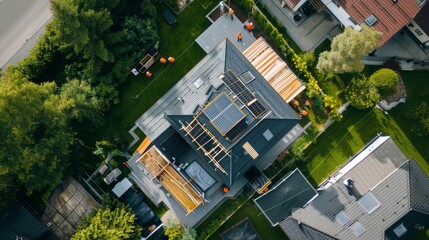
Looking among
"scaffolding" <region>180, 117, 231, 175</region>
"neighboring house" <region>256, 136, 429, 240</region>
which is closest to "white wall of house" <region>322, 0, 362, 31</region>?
"neighboring house" <region>256, 136, 429, 240</region>

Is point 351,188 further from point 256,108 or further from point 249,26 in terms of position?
point 249,26

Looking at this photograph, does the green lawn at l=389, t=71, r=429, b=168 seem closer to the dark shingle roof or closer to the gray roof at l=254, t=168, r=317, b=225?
the gray roof at l=254, t=168, r=317, b=225

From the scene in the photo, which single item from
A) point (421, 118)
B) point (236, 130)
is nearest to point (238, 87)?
point (236, 130)

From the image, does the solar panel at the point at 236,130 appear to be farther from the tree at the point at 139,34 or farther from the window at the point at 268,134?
the tree at the point at 139,34

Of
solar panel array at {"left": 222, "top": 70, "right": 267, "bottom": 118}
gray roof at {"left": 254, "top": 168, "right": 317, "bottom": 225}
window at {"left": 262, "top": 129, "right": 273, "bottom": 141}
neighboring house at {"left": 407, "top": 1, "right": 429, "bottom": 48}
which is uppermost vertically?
solar panel array at {"left": 222, "top": 70, "right": 267, "bottom": 118}

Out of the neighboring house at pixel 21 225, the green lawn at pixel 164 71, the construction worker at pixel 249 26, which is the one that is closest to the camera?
the neighboring house at pixel 21 225

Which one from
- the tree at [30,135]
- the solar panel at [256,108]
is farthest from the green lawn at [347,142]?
the tree at [30,135]
